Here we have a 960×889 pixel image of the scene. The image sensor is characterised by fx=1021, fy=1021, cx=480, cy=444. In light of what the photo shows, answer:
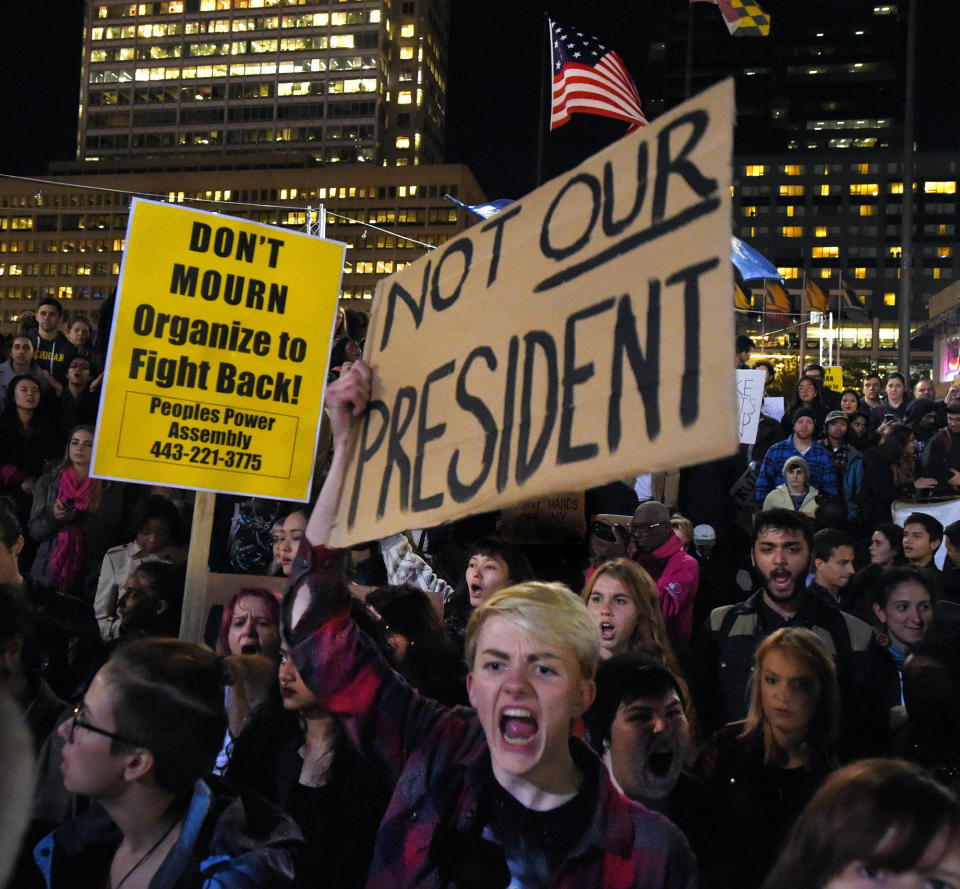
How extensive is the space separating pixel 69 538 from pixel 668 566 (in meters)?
3.37

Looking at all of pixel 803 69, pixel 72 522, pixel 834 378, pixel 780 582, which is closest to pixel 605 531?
pixel 780 582

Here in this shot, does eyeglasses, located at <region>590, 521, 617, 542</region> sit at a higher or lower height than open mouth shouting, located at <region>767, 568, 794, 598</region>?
higher

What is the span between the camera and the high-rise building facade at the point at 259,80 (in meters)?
133

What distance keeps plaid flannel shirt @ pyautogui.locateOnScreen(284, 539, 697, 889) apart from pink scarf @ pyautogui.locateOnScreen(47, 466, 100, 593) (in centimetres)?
394

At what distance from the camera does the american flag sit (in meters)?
13.3

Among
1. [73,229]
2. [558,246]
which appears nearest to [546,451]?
[558,246]

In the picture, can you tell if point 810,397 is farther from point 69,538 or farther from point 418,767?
point 418,767

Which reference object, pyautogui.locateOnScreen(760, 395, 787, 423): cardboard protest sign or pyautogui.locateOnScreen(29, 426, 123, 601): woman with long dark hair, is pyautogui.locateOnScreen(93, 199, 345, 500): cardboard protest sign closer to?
pyautogui.locateOnScreen(29, 426, 123, 601): woman with long dark hair

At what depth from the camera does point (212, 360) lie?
12.3 ft

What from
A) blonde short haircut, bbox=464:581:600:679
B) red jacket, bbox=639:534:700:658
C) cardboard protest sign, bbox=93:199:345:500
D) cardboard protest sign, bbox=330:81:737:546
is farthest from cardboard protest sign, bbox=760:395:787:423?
blonde short haircut, bbox=464:581:600:679

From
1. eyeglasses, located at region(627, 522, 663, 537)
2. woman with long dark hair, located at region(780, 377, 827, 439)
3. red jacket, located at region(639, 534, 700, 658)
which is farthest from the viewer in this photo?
woman with long dark hair, located at region(780, 377, 827, 439)

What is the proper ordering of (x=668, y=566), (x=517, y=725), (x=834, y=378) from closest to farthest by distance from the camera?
1. (x=517, y=725)
2. (x=668, y=566)
3. (x=834, y=378)

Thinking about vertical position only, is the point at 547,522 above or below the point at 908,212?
below

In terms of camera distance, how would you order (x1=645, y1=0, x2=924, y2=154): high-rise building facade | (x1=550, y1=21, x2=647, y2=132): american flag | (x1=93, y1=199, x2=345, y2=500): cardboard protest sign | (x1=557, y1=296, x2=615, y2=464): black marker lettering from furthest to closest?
(x1=645, y1=0, x2=924, y2=154): high-rise building facade → (x1=550, y1=21, x2=647, y2=132): american flag → (x1=93, y1=199, x2=345, y2=500): cardboard protest sign → (x1=557, y1=296, x2=615, y2=464): black marker lettering
